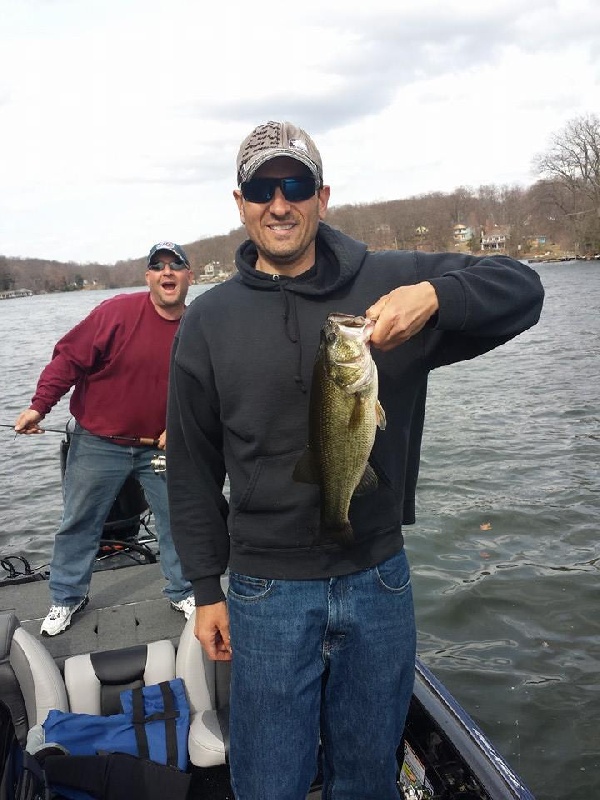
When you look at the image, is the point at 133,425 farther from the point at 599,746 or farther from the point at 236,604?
the point at 599,746

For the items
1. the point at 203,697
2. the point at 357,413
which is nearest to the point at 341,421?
the point at 357,413

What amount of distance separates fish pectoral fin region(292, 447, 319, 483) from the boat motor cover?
2004mm

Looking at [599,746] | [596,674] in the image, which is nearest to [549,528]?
[596,674]

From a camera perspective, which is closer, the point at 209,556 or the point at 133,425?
the point at 209,556

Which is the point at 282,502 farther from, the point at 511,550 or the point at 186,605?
the point at 511,550

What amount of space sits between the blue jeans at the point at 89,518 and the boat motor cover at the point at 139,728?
1171 mm

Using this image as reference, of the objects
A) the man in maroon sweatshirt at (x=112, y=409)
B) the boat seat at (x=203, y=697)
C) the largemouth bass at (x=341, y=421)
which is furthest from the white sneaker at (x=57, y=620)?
the largemouth bass at (x=341, y=421)

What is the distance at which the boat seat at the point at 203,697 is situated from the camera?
359 centimetres

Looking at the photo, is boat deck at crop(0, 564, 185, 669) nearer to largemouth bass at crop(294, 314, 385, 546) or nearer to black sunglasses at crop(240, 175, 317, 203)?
largemouth bass at crop(294, 314, 385, 546)

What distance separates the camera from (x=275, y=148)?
2434 millimetres

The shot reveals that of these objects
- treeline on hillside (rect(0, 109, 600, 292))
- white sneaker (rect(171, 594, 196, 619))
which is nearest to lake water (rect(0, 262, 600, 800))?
white sneaker (rect(171, 594, 196, 619))

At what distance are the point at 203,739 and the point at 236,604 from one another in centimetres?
153

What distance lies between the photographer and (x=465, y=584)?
782 centimetres

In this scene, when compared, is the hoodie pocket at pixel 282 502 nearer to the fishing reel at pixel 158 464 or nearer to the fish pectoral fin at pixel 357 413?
the fish pectoral fin at pixel 357 413
